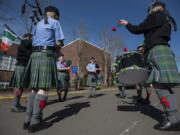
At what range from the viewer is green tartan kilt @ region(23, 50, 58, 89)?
4.05 m

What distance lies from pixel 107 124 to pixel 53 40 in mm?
1794

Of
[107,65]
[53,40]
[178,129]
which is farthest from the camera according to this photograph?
[107,65]

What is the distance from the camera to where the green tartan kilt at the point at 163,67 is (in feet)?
12.1

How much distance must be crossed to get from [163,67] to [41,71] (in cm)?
202

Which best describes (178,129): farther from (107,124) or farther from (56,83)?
(56,83)

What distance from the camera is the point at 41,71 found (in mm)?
4082

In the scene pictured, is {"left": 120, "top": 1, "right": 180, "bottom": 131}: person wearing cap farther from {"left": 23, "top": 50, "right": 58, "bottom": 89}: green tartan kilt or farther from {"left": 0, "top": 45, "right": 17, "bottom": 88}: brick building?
{"left": 0, "top": 45, "right": 17, "bottom": 88}: brick building

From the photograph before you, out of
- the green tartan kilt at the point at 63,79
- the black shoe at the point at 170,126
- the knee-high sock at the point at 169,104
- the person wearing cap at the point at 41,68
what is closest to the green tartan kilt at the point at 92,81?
the green tartan kilt at the point at 63,79

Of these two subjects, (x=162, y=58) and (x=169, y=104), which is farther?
(x=162, y=58)

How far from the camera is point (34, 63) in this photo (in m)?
4.14

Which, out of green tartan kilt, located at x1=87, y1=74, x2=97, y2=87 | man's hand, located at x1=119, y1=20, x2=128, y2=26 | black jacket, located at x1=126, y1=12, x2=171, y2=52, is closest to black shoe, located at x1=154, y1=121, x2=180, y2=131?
black jacket, located at x1=126, y1=12, x2=171, y2=52

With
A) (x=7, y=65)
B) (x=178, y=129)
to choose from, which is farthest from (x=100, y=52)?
(x=178, y=129)

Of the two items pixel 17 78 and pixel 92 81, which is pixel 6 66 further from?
pixel 17 78

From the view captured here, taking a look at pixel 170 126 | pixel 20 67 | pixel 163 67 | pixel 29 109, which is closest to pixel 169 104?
pixel 170 126
